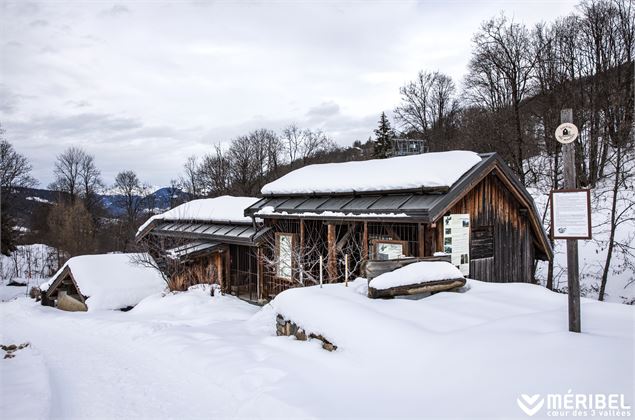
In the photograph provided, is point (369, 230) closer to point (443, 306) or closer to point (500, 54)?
point (443, 306)

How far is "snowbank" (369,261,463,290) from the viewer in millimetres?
7488

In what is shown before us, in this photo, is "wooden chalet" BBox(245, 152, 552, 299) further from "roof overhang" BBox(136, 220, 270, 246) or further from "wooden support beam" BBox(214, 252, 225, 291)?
"wooden support beam" BBox(214, 252, 225, 291)

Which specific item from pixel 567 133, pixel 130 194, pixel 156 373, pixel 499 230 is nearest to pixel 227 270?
pixel 499 230

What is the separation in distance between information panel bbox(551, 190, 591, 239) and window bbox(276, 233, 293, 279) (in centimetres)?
1056

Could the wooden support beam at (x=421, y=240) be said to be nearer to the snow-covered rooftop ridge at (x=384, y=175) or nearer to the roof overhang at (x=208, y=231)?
the snow-covered rooftop ridge at (x=384, y=175)

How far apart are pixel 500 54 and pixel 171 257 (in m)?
20.2

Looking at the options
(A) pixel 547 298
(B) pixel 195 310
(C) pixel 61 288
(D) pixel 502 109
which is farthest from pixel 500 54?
(C) pixel 61 288

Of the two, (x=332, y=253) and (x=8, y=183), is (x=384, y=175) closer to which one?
(x=332, y=253)

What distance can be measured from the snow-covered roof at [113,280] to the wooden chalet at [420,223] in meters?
6.72

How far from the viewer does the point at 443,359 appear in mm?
4980

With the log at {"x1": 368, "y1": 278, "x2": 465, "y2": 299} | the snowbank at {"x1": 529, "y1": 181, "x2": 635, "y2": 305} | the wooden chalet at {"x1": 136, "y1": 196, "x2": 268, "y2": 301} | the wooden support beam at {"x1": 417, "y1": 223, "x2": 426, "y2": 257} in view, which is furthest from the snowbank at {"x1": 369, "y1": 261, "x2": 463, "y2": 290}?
the snowbank at {"x1": 529, "y1": 181, "x2": 635, "y2": 305}

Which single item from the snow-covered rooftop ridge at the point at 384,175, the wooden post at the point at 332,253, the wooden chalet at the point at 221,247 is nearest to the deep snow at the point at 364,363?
the snow-covered rooftop ridge at the point at 384,175

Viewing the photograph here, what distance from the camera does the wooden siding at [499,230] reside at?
12.2 meters

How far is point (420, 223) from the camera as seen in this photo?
1080cm
